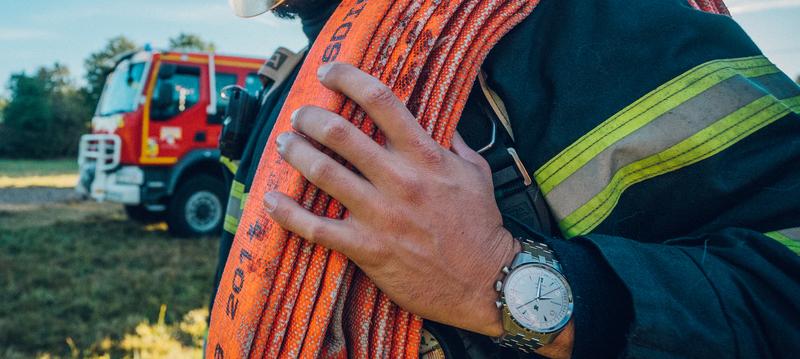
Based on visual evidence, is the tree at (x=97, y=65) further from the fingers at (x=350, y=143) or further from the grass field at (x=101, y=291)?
the fingers at (x=350, y=143)

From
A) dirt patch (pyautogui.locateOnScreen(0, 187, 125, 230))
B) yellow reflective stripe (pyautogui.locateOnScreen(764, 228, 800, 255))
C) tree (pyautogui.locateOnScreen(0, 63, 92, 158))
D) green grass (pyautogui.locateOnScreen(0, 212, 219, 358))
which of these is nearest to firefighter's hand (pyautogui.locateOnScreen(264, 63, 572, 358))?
yellow reflective stripe (pyautogui.locateOnScreen(764, 228, 800, 255))

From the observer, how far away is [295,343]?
2.33 feet

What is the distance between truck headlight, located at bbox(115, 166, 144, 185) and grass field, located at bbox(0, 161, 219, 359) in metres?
0.89

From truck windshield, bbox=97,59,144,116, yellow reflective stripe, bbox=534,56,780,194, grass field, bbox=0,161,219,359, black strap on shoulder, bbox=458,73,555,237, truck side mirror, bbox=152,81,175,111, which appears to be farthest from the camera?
truck windshield, bbox=97,59,144,116

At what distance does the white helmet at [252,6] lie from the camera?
1.21 m

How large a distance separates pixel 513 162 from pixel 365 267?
1.11 feet

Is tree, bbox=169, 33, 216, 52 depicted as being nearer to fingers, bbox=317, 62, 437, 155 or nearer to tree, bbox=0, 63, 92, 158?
tree, bbox=0, 63, 92, 158

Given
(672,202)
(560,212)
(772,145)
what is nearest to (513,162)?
(560,212)

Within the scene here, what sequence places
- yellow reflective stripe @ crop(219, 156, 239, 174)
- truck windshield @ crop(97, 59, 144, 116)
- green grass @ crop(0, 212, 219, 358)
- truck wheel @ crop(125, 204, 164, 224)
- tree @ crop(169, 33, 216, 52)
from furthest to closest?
tree @ crop(169, 33, 216, 52)
truck wheel @ crop(125, 204, 164, 224)
truck windshield @ crop(97, 59, 144, 116)
green grass @ crop(0, 212, 219, 358)
yellow reflective stripe @ crop(219, 156, 239, 174)

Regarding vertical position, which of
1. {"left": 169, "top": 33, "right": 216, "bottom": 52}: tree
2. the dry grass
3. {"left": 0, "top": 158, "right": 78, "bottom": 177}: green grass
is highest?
{"left": 169, "top": 33, "right": 216, "bottom": 52}: tree

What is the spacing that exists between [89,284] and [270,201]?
476 centimetres

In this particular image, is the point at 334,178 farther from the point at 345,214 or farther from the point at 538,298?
the point at 538,298

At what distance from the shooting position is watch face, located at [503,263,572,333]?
0.67 metres

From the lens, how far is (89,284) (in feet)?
14.2
